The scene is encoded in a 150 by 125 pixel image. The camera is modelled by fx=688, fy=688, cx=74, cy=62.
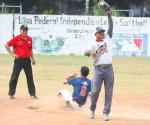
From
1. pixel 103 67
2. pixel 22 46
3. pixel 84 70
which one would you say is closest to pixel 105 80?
pixel 103 67

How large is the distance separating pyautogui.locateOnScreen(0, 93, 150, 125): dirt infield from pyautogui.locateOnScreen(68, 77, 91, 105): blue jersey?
1.07ft

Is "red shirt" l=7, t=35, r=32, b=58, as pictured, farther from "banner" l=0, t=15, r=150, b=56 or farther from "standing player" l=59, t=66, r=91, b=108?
"banner" l=0, t=15, r=150, b=56

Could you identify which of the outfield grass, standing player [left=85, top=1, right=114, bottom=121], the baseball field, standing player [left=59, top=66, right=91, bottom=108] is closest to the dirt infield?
the baseball field

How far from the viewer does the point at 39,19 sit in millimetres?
44312

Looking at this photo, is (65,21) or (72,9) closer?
(65,21)

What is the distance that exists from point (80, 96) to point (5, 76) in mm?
9758

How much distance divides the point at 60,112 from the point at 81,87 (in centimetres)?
70

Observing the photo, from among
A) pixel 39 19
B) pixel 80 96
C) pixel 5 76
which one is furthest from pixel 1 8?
pixel 80 96

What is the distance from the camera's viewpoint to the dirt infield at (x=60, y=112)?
13023 mm

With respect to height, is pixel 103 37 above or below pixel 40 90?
above

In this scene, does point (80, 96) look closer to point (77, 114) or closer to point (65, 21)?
point (77, 114)

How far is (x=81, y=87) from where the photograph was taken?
48.7ft

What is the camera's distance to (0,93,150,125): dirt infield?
13.0 meters

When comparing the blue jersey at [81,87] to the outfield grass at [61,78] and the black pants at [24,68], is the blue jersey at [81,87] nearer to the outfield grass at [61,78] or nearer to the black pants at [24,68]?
the black pants at [24,68]
